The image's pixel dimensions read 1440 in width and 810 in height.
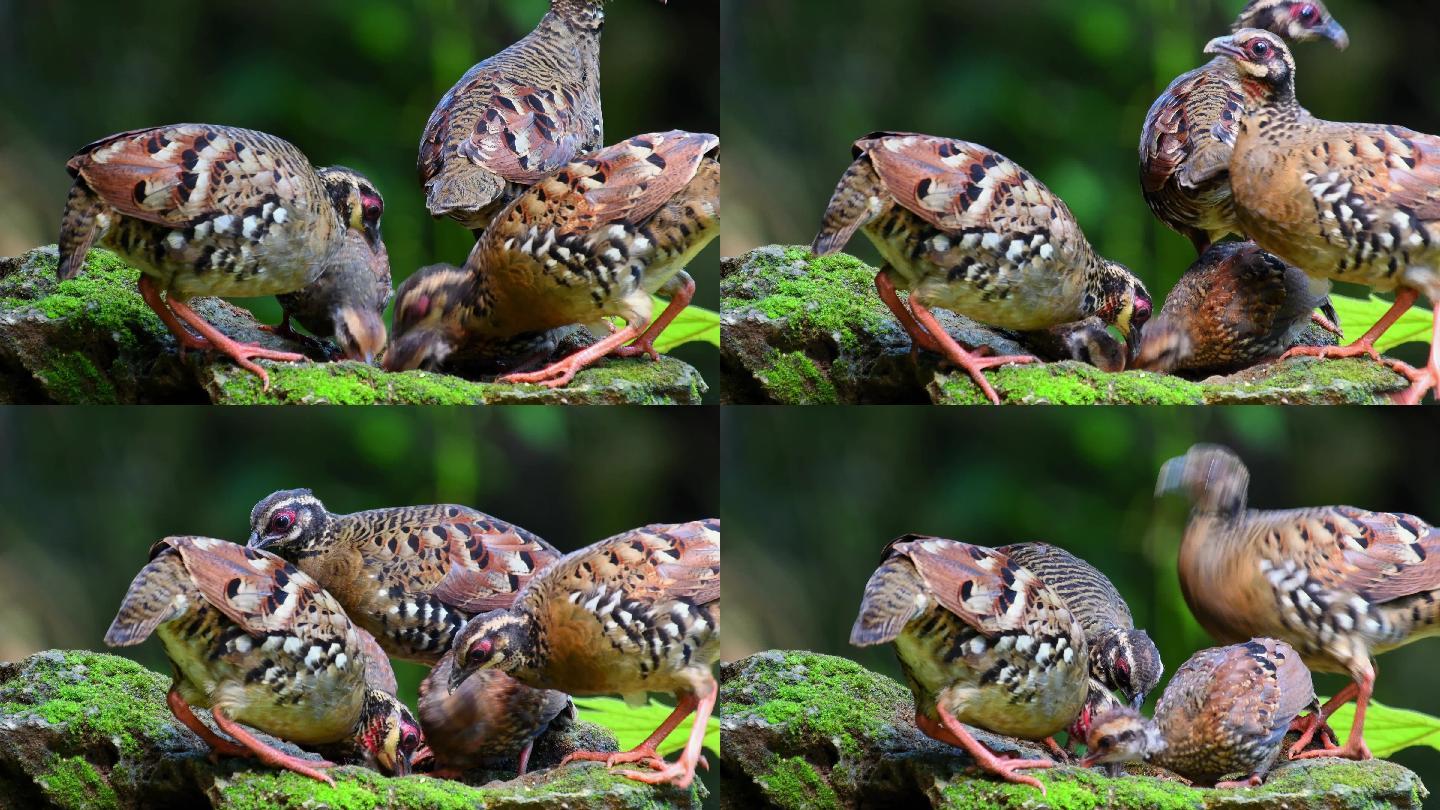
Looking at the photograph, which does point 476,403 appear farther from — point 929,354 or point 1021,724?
point 1021,724

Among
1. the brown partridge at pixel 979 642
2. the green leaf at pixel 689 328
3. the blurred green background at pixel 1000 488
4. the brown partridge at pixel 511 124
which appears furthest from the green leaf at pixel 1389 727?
the brown partridge at pixel 511 124

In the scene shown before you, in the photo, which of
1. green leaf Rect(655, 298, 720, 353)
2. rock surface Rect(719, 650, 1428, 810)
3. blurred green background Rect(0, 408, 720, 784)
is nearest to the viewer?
rock surface Rect(719, 650, 1428, 810)

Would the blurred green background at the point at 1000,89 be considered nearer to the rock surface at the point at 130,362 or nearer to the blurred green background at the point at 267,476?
the rock surface at the point at 130,362

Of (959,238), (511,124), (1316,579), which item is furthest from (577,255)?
(1316,579)

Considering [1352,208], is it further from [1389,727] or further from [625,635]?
[625,635]

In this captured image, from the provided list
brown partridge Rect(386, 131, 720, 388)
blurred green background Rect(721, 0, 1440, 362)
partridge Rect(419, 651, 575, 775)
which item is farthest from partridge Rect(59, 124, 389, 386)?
blurred green background Rect(721, 0, 1440, 362)

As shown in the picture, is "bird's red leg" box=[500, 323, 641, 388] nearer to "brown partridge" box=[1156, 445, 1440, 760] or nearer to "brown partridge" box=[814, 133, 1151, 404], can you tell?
"brown partridge" box=[814, 133, 1151, 404]
